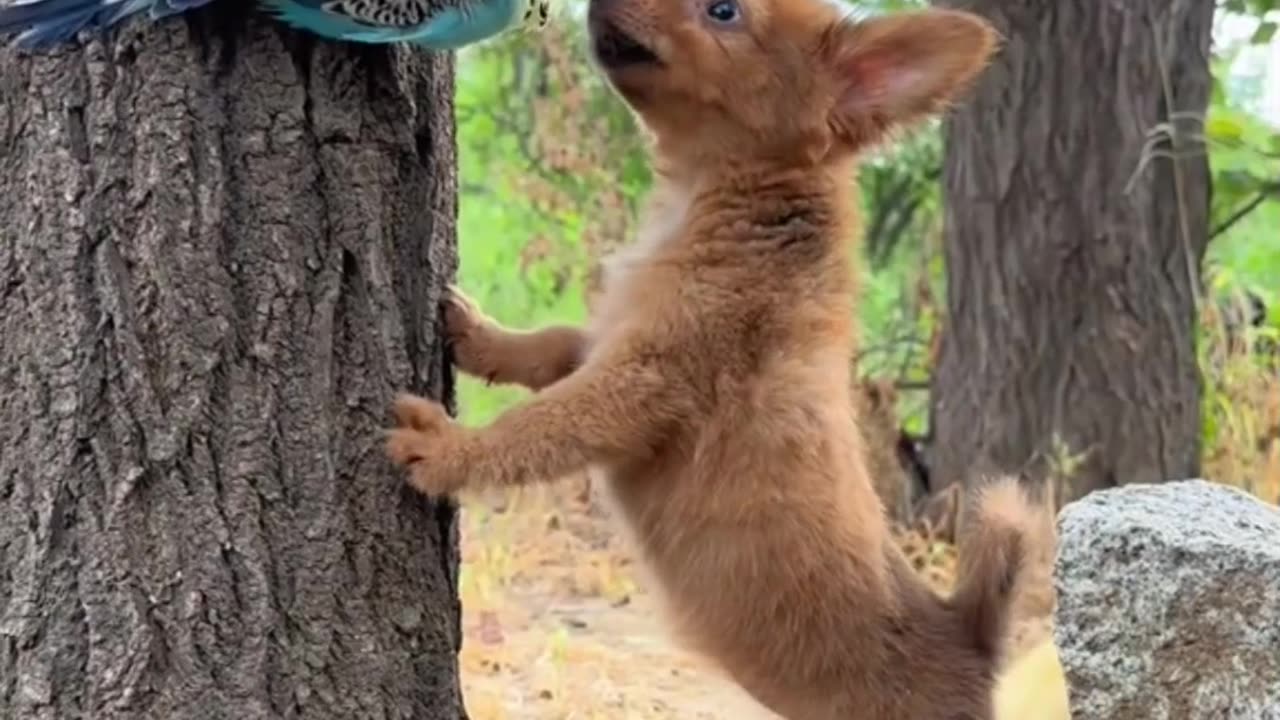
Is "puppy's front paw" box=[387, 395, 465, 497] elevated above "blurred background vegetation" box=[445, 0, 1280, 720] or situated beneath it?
situated beneath

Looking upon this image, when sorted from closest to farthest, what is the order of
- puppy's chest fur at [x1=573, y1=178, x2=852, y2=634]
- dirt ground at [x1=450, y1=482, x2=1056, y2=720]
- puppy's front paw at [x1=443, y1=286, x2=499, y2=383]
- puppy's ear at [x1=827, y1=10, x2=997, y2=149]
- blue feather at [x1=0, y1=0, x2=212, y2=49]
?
blue feather at [x1=0, y1=0, x2=212, y2=49]
puppy's front paw at [x1=443, y1=286, x2=499, y2=383]
puppy's chest fur at [x1=573, y1=178, x2=852, y2=634]
puppy's ear at [x1=827, y1=10, x2=997, y2=149]
dirt ground at [x1=450, y1=482, x2=1056, y2=720]

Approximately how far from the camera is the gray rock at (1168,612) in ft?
11.5

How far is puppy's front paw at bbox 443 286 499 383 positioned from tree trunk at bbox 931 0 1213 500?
4545 millimetres

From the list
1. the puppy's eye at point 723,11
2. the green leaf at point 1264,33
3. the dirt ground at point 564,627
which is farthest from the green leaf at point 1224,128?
the puppy's eye at point 723,11

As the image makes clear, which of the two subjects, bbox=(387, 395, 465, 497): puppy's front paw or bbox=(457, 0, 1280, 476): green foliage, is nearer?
bbox=(387, 395, 465, 497): puppy's front paw

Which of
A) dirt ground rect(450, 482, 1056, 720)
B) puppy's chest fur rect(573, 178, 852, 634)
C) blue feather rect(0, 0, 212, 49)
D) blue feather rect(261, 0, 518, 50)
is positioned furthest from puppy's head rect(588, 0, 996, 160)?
dirt ground rect(450, 482, 1056, 720)

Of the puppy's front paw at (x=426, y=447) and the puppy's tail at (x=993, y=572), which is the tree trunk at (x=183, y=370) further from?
the puppy's tail at (x=993, y=572)

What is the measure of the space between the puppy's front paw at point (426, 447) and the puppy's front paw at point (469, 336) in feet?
0.71

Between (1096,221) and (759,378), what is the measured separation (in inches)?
178

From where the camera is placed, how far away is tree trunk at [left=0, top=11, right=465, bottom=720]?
3.00 m

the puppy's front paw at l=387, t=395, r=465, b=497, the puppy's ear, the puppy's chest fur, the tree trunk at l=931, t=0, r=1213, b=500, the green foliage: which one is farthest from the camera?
the green foliage

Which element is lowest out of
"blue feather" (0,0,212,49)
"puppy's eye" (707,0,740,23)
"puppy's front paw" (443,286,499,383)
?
"puppy's front paw" (443,286,499,383)

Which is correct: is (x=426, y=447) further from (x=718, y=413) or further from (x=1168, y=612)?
(x=1168, y=612)

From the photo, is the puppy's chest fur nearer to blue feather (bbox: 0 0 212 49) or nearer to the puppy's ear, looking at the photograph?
the puppy's ear
